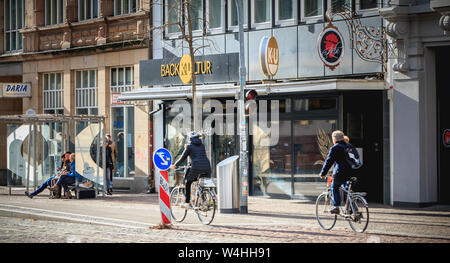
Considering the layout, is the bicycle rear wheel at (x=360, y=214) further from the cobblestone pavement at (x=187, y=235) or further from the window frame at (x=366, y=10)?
the window frame at (x=366, y=10)

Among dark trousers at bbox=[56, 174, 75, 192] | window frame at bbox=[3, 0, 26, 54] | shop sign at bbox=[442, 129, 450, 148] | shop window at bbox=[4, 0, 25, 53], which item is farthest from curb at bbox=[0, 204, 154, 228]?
shop window at bbox=[4, 0, 25, 53]

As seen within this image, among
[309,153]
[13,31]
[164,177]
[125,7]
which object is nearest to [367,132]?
[309,153]

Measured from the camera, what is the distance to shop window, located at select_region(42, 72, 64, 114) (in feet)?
96.3

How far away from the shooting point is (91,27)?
2773cm

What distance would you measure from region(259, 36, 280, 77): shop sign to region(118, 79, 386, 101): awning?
41 cm

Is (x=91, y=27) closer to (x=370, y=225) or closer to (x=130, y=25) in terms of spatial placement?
(x=130, y=25)

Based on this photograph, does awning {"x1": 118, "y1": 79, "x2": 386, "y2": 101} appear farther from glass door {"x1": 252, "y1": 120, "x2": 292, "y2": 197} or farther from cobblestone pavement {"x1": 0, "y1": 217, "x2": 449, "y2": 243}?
cobblestone pavement {"x1": 0, "y1": 217, "x2": 449, "y2": 243}

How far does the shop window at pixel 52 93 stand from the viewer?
29.3 meters

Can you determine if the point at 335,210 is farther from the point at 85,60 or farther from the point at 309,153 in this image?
the point at 85,60

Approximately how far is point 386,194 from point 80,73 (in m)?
14.0

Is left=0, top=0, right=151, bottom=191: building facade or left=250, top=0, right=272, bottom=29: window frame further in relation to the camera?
left=0, top=0, right=151, bottom=191: building facade

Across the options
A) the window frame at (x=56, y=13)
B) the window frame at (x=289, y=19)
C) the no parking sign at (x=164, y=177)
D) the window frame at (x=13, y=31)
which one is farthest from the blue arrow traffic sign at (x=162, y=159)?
the window frame at (x=13, y=31)

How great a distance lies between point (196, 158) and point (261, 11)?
865cm

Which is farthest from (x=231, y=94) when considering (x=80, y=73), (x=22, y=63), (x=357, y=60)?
(x=22, y=63)
